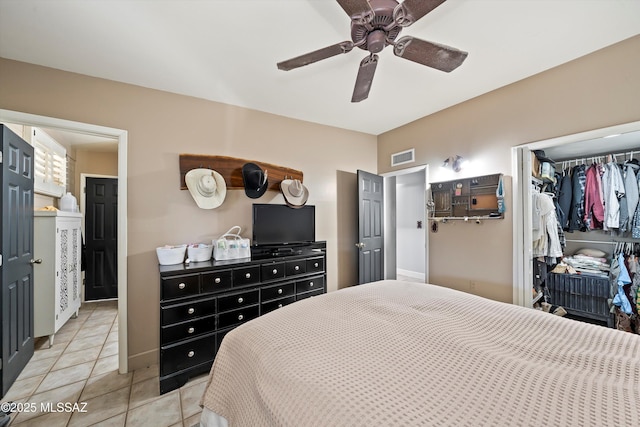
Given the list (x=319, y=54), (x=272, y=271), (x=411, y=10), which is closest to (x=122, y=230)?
(x=272, y=271)

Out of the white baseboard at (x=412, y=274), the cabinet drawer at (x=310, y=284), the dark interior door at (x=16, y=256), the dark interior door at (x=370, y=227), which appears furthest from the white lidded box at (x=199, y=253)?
the white baseboard at (x=412, y=274)

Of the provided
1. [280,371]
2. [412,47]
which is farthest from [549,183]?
[280,371]

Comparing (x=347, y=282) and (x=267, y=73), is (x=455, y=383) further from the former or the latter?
(x=347, y=282)

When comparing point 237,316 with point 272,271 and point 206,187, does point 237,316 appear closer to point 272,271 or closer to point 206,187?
point 272,271

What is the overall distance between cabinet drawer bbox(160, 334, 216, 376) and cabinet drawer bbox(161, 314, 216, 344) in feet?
0.16

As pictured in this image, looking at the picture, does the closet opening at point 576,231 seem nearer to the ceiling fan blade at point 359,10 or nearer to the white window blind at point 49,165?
the ceiling fan blade at point 359,10

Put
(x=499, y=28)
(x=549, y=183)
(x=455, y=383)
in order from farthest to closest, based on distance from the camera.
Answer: (x=549, y=183) < (x=499, y=28) < (x=455, y=383)

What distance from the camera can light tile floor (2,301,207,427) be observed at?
162cm

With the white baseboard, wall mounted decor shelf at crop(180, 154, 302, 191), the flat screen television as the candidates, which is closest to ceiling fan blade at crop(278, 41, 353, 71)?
wall mounted decor shelf at crop(180, 154, 302, 191)

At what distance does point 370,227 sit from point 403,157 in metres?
1.13

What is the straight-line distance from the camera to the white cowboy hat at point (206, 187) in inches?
93.7

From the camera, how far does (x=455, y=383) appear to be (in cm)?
79

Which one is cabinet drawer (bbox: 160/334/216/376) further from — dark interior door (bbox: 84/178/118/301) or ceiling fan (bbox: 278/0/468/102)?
dark interior door (bbox: 84/178/118/301)

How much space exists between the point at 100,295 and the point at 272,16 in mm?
4732
